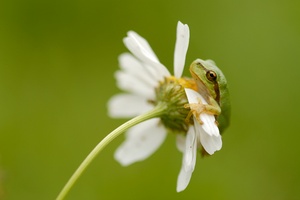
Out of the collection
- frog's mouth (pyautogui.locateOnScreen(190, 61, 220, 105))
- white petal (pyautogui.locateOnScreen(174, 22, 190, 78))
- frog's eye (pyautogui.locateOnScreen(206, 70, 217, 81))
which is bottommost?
frog's mouth (pyautogui.locateOnScreen(190, 61, 220, 105))

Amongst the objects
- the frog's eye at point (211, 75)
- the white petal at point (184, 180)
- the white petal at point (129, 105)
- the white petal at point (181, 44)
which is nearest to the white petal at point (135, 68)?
the white petal at point (129, 105)

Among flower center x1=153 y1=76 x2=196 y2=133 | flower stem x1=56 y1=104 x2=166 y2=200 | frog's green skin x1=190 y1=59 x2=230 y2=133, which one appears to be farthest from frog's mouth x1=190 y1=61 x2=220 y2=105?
flower stem x1=56 y1=104 x2=166 y2=200

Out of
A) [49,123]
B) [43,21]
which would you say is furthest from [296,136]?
[43,21]

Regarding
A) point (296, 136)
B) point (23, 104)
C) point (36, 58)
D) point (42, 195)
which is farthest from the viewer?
point (36, 58)

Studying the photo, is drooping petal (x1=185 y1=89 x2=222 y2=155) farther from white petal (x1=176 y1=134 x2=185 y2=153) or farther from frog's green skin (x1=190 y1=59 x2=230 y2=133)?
white petal (x1=176 y1=134 x2=185 y2=153)

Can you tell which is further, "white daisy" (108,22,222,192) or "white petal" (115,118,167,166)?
"white petal" (115,118,167,166)

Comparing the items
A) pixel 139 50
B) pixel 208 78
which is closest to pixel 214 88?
pixel 208 78

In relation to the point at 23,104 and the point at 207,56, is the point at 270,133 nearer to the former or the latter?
the point at 207,56
